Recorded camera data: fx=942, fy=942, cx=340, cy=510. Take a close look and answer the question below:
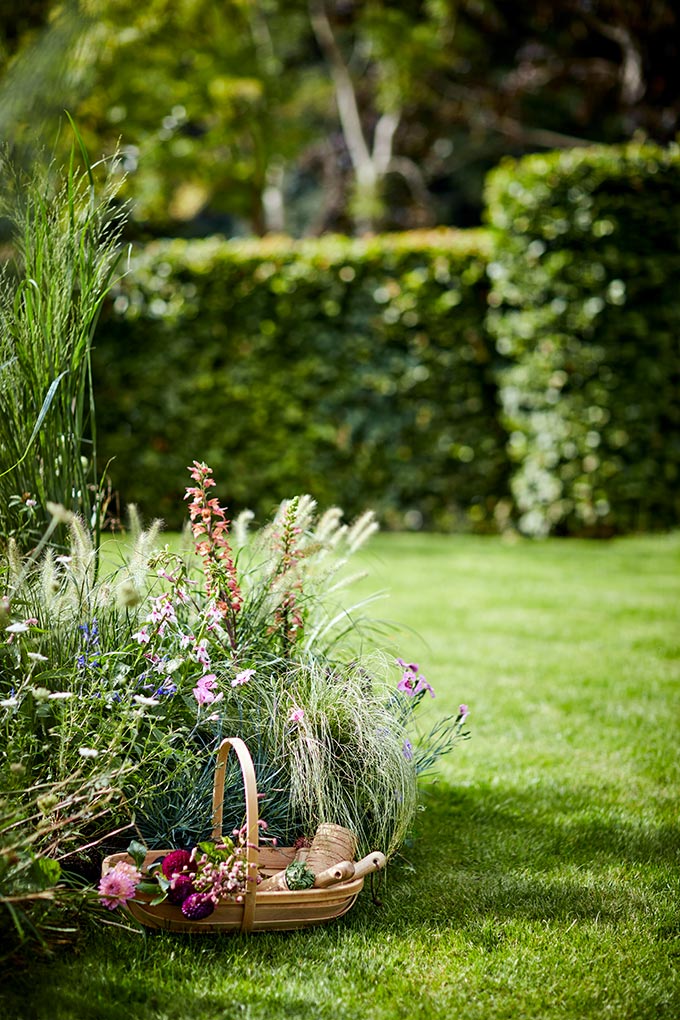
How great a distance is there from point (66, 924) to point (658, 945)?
1317mm

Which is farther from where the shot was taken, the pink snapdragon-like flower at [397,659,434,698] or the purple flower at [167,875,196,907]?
the pink snapdragon-like flower at [397,659,434,698]

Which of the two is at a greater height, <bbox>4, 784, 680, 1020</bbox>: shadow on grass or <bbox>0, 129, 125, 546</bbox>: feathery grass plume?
<bbox>0, 129, 125, 546</bbox>: feathery grass plume

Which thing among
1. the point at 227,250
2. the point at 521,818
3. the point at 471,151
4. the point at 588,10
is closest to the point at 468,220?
the point at 471,151

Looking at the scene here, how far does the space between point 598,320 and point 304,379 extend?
230cm

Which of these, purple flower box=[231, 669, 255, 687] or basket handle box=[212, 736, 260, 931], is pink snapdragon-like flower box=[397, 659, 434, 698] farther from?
basket handle box=[212, 736, 260, 931]

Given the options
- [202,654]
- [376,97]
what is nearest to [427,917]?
[202,654]

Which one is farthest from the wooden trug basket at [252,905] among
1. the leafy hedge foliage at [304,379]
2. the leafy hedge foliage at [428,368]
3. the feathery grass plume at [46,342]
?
the leafy hedge foliage at [304,379]

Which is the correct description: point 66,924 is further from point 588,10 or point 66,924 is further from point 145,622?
point 588,10

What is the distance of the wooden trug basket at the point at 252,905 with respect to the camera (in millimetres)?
2021

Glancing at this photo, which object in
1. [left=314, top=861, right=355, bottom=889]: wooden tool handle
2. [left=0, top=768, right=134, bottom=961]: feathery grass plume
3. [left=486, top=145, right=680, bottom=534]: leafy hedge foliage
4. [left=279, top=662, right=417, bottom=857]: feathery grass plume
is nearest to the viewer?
[left=0, top=768, right=134, bottom=961]: feathery grass plume

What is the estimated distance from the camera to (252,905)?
6.65 ft

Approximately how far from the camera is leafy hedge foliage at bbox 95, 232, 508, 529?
24.2 feet

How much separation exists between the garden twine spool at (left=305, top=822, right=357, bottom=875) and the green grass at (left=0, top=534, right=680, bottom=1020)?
0.47 feet

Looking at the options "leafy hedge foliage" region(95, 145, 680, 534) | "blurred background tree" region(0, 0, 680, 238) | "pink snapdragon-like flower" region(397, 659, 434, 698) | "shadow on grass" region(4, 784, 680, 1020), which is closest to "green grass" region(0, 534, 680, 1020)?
"shadow on grass" region(4, 784, 680, 1020)
